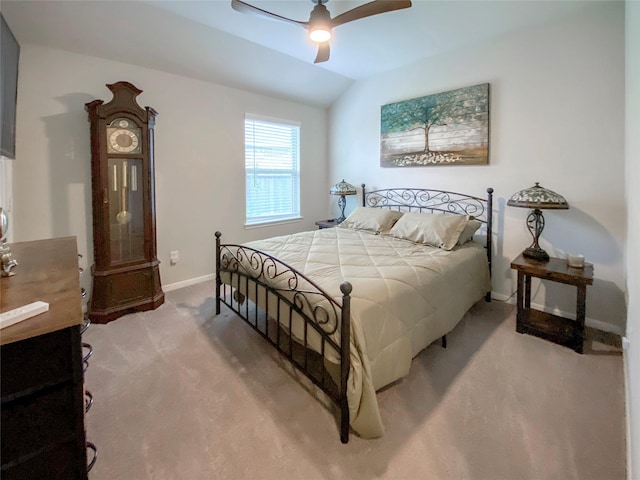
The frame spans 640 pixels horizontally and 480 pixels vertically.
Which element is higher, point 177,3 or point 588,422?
point 177,3

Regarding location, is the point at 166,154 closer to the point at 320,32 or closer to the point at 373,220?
the point at 320,32

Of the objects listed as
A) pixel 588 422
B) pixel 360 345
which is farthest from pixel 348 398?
pixel 588 422

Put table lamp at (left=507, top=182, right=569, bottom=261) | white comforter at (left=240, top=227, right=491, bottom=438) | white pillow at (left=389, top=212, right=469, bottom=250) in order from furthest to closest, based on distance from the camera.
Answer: white pillow at (left=389, top=212, right=469, bottom=250) < table lamp at (left=507, top=182, right=569, bottom=261) < white comforter at (left=240, top=227, right=491, bottom=438)

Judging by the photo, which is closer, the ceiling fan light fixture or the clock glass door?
the ceiling fan light fixture

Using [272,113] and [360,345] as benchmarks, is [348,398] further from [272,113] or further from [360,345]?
[272,113]

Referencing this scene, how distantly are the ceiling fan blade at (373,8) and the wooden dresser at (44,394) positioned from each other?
7.79ft

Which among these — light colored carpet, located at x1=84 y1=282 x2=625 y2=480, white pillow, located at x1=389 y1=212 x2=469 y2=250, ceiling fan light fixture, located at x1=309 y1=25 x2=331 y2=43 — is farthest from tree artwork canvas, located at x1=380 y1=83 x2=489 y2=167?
light colored carpet, located at x1=84 y1=282 x2=625 y2=480

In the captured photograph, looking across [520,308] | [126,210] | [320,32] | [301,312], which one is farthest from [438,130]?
[126,210]

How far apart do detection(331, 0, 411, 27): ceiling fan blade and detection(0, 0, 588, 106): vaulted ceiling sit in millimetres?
506

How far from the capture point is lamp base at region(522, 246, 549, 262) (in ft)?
9.17

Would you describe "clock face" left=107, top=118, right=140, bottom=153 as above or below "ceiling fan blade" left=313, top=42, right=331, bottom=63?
below

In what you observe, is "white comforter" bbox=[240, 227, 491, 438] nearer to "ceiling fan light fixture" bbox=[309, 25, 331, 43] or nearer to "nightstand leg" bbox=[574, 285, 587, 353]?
"nightstand leg" bbox=[574, 285, 587, 353]

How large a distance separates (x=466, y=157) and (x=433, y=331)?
2.15m

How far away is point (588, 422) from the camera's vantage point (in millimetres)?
1750
